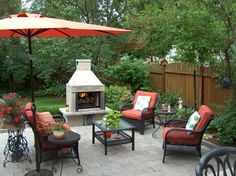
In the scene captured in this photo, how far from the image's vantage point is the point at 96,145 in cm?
646

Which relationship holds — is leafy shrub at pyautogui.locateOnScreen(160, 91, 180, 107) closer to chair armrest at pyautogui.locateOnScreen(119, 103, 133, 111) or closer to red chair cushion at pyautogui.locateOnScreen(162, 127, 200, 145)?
chair armrest at pyautogui.locateOnScreen(119, 103, 133, 111)

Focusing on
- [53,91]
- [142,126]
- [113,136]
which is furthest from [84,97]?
[53,91]

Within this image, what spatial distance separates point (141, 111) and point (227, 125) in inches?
85.4

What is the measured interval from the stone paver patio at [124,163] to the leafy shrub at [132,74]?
16.4 ft

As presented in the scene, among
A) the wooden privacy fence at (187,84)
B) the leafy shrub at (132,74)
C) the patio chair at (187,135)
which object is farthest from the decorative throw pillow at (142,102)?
the leafy shrub at (132,74)

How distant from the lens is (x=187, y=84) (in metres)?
9.59

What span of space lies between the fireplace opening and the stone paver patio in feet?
5.94

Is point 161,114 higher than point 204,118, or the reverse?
point 204,118

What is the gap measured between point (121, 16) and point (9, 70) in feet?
19.5

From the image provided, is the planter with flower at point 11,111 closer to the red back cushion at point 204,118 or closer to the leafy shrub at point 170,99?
the red back cushion at point 204,118

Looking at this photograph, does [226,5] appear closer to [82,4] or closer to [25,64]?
[82,4]

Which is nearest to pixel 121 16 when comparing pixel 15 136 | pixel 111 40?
pixel 111 40

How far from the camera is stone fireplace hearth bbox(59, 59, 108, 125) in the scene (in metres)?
8.03

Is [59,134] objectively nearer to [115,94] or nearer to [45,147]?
[45,147]
